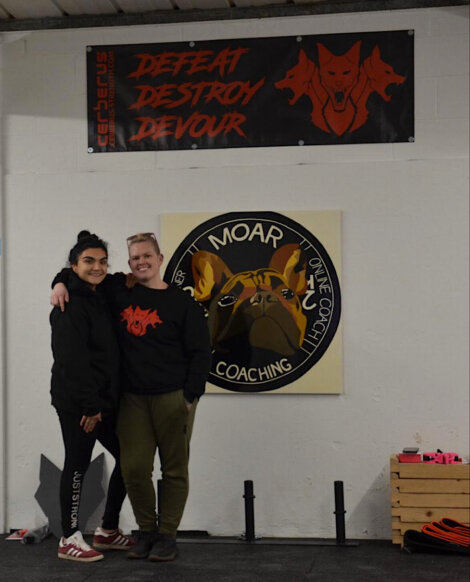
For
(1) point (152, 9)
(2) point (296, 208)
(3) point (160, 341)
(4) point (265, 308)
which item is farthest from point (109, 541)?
(1) point (152, 9)

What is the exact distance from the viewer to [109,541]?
5141mm

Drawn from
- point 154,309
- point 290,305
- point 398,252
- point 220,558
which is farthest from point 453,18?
point 220,558

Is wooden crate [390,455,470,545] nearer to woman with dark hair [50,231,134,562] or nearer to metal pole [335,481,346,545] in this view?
metal pole [335,481,346,545]

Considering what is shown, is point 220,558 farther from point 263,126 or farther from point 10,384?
point 263,126

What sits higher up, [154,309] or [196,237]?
[196,237]

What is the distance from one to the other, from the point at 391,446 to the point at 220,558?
1126mm

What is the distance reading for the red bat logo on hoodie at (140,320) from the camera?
16.2 feet

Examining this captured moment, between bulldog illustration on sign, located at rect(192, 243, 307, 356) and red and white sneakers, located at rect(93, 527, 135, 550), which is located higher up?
bulldog illustration on sign, located at rect(192, 243, 307, 356)

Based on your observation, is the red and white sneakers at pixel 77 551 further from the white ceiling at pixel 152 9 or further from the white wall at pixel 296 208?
the white ceiling at pixel 152 9

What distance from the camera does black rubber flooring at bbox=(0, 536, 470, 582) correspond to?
181 inches

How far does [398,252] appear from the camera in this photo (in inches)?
214

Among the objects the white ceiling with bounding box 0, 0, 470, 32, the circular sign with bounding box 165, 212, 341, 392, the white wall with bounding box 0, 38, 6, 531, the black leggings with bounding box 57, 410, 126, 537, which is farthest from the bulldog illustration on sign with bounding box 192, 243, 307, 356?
the white ceiling with bounding box 0, 0, 470, 32

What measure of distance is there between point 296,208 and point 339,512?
1657 mm

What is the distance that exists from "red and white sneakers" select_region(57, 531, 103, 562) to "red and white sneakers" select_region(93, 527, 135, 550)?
153mm
